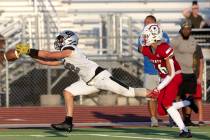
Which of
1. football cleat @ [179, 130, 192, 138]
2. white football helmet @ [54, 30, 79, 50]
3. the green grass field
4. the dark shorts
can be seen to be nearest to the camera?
football cleat @ [179, 130, 192, 138]

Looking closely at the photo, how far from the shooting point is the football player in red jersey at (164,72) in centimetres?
1311

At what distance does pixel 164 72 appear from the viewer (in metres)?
13.6

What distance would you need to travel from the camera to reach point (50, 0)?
25.7 m

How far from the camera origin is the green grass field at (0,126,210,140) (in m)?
13.3

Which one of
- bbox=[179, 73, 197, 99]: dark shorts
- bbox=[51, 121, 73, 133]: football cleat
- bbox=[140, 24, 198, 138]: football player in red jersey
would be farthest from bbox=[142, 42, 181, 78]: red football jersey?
bbox=[179, 73, 197, 99]: dark shorts

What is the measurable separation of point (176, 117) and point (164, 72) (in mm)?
818

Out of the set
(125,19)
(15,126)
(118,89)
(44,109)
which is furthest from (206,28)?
(118,89)

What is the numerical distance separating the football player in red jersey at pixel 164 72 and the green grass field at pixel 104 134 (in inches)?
13.4

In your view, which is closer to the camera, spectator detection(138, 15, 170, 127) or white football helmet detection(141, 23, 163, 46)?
white football helmet detection(141, 23, 163, 46)

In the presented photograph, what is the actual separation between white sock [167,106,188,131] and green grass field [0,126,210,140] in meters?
0.18

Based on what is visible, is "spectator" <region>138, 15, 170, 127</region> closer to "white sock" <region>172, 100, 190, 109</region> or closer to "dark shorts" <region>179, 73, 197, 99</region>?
"dark shorts" <region>179, 73, 197, 99</region>

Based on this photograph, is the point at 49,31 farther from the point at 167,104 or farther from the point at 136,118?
the point at 167,104

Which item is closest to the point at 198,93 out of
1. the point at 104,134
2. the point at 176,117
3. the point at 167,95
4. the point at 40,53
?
the point at 104,134

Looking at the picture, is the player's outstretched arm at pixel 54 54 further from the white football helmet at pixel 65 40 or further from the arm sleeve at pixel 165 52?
the arm sleeve at pixel 165 52
